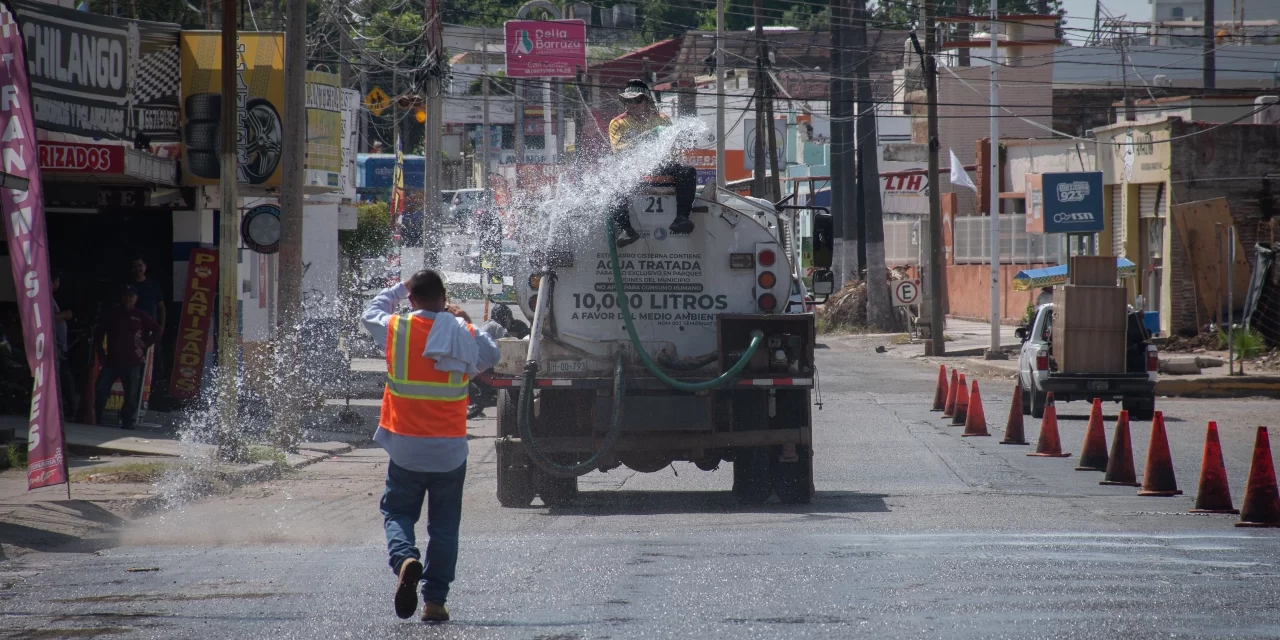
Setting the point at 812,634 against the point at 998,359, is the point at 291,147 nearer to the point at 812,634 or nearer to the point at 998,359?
the point at 812,634

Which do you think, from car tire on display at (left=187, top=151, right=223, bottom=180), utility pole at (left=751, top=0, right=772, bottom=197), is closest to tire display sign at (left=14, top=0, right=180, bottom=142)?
car tire on display at (left=187, top=151, right=223, bottom=180)

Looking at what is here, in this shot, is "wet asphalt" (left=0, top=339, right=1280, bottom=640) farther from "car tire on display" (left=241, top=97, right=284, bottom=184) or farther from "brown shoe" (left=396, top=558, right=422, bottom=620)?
"car tire on display" (left=241, top=97, right=284, bottom=184)

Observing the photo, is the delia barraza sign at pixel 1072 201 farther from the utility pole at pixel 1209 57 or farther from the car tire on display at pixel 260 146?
the utility pole at pixel 1209 57

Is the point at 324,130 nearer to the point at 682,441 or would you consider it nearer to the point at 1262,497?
the point at 682,441

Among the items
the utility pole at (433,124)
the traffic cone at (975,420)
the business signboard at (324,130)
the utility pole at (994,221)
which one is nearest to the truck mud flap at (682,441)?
the traffic cone at (975,420)

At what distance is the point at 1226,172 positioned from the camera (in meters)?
30.3

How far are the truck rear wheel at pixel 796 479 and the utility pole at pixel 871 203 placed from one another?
2501 cm

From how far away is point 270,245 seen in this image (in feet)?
59.6

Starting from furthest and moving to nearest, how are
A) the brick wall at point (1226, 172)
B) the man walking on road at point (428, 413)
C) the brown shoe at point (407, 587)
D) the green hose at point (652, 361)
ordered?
the brick wall at point (1226, 172)
the green hose at point (652, 361)
the man walking on road at point (428, 413)
the brown shoe at point (407, 587)

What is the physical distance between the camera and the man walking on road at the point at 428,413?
22.1ft

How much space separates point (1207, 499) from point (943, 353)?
20.3 meters

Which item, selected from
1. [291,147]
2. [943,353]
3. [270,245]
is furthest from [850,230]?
[291,147]

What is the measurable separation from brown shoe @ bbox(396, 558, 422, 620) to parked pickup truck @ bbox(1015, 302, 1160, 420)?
14.0 m

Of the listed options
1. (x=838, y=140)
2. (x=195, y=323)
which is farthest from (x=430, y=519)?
(x=838, y=140)
